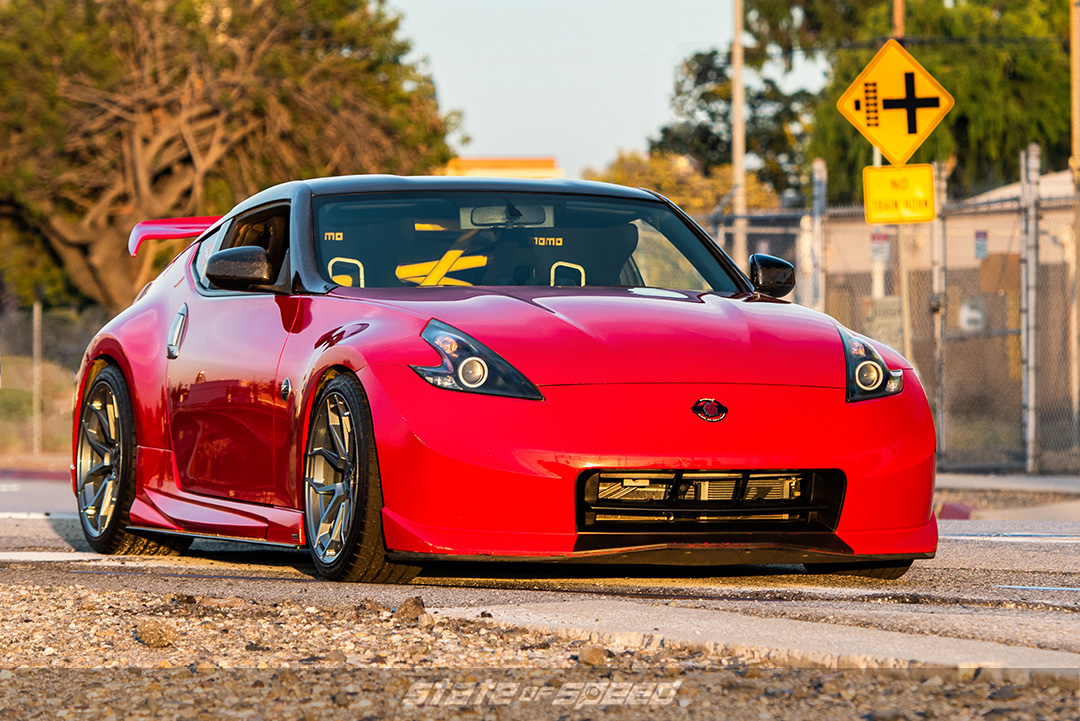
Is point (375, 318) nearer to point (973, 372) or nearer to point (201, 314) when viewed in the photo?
point (201, 314)

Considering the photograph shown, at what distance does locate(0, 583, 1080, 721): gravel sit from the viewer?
3.58m

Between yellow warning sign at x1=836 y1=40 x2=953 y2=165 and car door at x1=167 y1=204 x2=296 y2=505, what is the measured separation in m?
7.29

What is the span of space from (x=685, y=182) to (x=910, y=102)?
4372cm

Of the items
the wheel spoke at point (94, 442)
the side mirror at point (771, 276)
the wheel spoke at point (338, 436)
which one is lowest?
the wheel spoke at point (94, 442)

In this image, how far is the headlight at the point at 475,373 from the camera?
532cm

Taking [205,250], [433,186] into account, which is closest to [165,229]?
[205,250]

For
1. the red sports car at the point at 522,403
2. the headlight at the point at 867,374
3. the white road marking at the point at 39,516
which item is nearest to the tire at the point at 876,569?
the red sports car at the point at 522,403

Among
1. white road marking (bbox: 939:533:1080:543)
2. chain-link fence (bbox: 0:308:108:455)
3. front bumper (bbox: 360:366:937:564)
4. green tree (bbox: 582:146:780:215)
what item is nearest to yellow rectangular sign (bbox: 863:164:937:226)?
white road marking (bbox: 939:533:1080:543)

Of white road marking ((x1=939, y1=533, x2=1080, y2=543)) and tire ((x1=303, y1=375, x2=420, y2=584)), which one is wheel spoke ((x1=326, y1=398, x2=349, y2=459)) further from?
white road marking ((x1=939, y1=533, x2=1080, y2=543))

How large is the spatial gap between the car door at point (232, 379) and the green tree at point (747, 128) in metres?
51.6

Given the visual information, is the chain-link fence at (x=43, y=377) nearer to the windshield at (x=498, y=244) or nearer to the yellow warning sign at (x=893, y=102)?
the yellow warning sign at (x=893, y=102)

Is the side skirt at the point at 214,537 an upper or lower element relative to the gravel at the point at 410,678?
lower

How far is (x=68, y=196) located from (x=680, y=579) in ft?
73.3

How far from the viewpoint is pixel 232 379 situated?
649 centimetres
